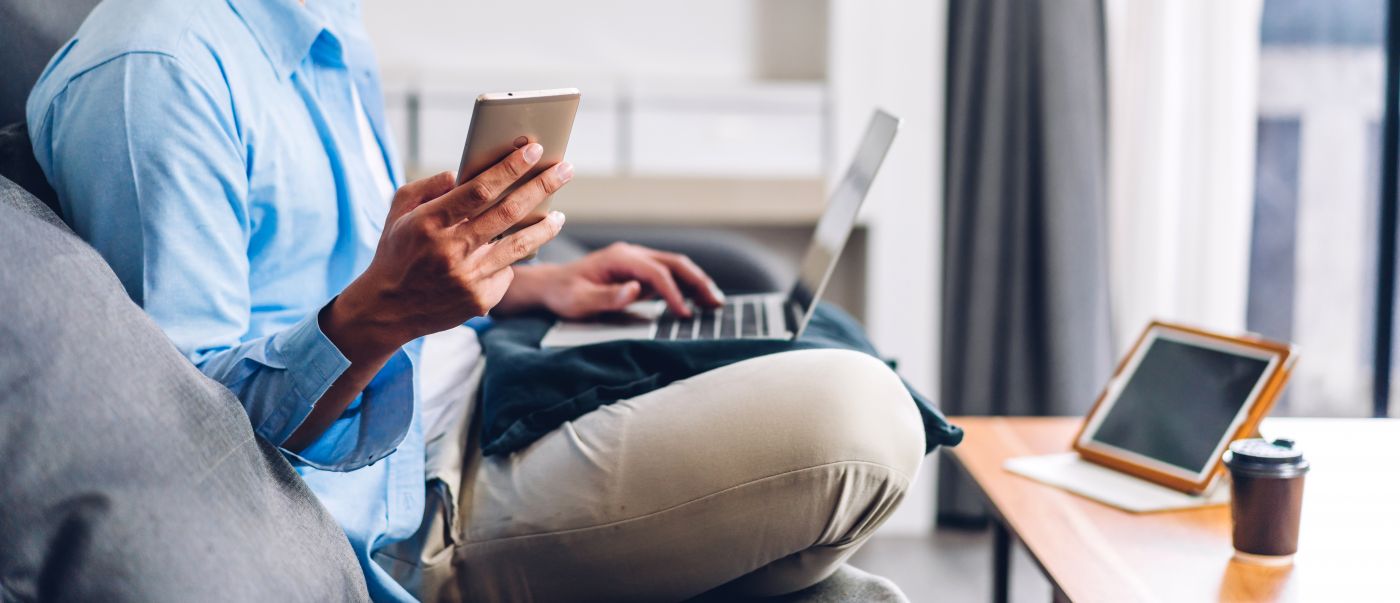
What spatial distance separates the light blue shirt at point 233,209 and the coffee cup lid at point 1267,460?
581 millimetres

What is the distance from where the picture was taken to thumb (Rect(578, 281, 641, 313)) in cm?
112

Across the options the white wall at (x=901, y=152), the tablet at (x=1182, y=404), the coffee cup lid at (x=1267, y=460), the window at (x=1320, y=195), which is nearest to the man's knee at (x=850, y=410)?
the coffee cup lid at (x=1267, y=460)

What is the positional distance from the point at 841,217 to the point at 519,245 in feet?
1.73

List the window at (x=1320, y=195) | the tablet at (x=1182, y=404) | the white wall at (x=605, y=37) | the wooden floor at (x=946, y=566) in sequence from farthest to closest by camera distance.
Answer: the window at (x=1320, y=195), the white wall at (x=605, y=37), the wooden floor at (x=946, y=566), the tablet at (x=1182, y=404)

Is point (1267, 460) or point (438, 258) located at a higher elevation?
point (438, 258)

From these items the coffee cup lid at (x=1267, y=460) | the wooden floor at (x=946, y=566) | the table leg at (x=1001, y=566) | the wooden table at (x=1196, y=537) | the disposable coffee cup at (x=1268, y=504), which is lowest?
the wooden floor at (x=946, y=566)

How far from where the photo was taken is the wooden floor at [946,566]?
6.28 ft

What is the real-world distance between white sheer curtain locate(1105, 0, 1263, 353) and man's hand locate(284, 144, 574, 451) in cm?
184

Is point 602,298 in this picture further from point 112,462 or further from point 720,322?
point 112,462

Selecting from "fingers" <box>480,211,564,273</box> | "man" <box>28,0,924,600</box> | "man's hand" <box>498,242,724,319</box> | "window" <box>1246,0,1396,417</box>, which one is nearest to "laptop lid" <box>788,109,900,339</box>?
"man's hand" <box>498,242,724,319</box>

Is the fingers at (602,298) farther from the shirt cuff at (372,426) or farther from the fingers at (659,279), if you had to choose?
the shirt cuff at (372,426)

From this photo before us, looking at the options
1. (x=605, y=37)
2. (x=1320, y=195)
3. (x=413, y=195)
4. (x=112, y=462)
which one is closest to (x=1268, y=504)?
(x=413, y=195)

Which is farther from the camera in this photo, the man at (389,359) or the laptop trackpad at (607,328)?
the laptop trackpad at (607,328)

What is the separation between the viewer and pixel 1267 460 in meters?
0.81
